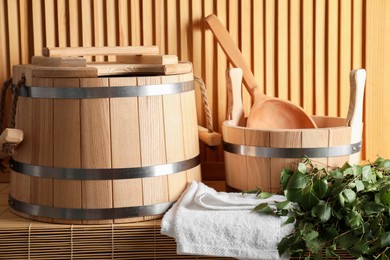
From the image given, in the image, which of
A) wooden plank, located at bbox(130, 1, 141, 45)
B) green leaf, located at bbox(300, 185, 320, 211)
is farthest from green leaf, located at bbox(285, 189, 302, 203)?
wooden plank, located at bbox(130, 1, 141, 45)

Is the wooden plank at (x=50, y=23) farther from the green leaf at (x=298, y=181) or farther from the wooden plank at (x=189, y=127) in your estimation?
the green leaf at (x=298, y=181)

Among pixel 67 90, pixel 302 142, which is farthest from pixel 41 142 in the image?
pixel 302 142

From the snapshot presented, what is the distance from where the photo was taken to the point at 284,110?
2.35m

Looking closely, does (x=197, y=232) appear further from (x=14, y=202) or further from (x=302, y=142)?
(x=14, y=202)

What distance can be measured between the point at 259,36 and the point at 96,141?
0.80 metres

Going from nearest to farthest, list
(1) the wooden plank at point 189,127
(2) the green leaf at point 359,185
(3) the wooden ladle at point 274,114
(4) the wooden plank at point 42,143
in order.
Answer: (2) the green leaf at point 359,185, (4) the wooden plank at point 42,143, (1) the wooden plank at point 189,127, (3) the wooden ladle at point 274,114

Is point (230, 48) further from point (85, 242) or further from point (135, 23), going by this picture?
point (85, 242)

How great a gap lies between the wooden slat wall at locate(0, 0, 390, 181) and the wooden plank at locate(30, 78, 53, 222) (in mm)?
543

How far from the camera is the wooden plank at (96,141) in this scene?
1.99m

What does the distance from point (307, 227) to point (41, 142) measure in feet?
2.49

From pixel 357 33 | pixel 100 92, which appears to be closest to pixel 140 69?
pixel 100 92

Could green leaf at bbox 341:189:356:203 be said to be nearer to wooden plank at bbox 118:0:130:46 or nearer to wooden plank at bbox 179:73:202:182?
wooden plank at bbox 179:73:202:182

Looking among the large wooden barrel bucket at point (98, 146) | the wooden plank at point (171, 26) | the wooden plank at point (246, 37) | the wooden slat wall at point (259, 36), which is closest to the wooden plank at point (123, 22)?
the wooden slat wall at point (259, 36)

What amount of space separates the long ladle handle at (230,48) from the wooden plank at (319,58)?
0.24m
